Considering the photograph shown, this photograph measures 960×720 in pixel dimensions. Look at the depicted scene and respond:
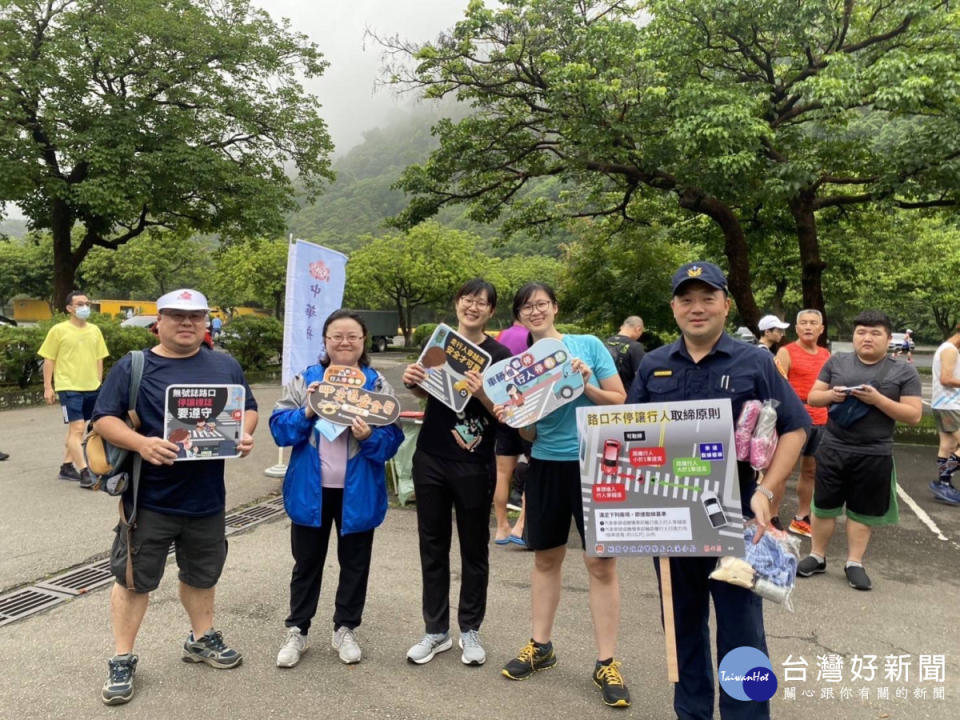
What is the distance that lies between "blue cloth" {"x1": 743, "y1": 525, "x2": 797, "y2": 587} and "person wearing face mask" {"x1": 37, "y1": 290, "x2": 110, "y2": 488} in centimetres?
626

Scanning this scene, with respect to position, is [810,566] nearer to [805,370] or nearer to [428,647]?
[805,370]

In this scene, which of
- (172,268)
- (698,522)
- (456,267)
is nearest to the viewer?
(698,522)

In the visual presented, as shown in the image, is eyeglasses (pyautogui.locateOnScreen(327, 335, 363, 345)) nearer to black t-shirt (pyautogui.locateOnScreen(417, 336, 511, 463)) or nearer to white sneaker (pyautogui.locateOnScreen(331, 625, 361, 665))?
black t-shirt (pyautogui.locateOnScreen(417, 336, 511, 463))

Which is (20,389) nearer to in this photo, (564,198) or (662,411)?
(564,198)

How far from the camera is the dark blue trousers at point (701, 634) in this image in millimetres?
2365

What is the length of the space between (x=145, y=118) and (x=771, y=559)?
17.8m

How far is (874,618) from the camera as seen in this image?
12.3 feet

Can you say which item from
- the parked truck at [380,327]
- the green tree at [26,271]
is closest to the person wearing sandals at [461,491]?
the parked truck at [380,327]

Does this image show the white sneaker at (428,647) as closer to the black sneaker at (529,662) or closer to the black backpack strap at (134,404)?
the black sneaker at (529,662)

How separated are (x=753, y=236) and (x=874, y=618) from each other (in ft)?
37.9

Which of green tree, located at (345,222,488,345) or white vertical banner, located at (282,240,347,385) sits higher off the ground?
green tree, located at (345,222,488,345)

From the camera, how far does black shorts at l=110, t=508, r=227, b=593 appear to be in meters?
2.85

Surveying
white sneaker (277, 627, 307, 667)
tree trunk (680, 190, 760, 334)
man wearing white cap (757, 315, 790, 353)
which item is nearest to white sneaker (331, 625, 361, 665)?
white sneaker (277, 627, 307, 667)

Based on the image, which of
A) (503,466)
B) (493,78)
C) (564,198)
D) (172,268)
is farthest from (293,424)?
(172,268)
